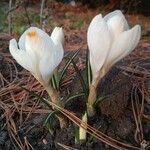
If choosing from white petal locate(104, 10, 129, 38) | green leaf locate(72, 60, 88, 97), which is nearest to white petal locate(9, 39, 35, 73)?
green leaf locate(72, 60, 88, 97)

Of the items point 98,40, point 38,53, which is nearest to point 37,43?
point 38,53

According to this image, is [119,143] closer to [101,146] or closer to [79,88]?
[101,146]

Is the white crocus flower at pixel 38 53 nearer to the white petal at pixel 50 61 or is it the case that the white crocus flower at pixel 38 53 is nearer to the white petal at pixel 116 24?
the white petal at pixel 50 61

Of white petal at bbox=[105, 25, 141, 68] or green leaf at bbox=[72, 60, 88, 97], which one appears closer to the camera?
white petal at bbox=[105, 25, 141, 68]

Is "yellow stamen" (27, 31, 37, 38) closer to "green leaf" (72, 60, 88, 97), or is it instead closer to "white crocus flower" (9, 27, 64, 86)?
"white crocus flower" (9, 27, 64, 86)

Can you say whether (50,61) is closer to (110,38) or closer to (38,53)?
(38,53)

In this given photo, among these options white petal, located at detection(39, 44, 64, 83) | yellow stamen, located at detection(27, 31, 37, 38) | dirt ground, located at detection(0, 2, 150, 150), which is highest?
yellow stamen, located at detection(27, 31, 37, 38)

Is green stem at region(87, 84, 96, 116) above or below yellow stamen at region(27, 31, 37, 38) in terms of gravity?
below

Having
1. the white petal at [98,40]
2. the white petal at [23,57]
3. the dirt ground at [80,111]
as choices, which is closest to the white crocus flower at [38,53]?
the white petal at [23,57]
